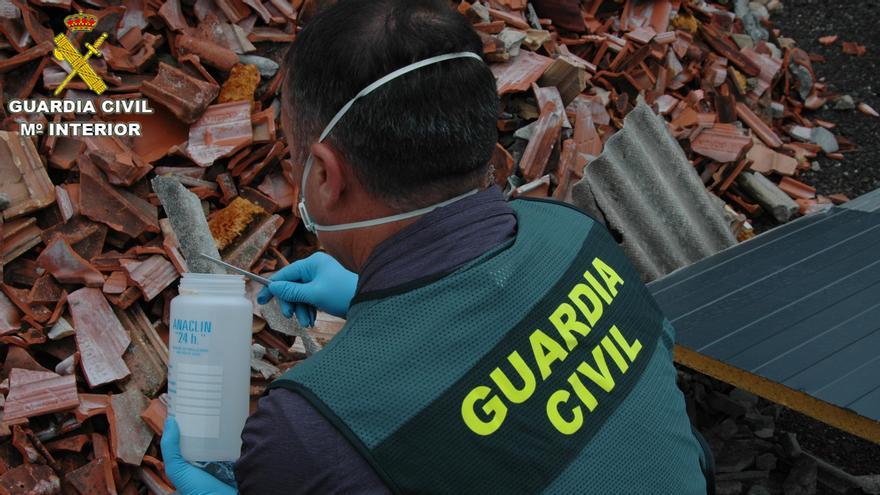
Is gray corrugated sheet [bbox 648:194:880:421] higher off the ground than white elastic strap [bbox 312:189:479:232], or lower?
lower

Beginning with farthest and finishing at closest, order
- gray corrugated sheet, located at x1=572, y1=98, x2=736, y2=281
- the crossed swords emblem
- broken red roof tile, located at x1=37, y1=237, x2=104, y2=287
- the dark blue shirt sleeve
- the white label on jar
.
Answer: gray corrugated sheet, located at x1=572, y1=98, x2=736, y2=281 → the crossed swords emblem → broken red roof tile, located at x1=37, y1=237, x2=104, y2=287 → the white label on jar → the dark blue shirt sleeve

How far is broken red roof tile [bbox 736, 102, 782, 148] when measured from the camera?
5984mm

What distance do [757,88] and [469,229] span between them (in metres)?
5.51

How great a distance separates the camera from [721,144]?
5.30 meters

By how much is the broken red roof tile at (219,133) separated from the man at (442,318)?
75.3 inches

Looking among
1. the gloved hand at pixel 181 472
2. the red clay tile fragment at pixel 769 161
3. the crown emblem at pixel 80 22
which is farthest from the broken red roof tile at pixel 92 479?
the red clay tile fragment at pixel 769 161

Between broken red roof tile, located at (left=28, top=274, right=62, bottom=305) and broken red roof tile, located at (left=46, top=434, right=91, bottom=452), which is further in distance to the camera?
broken red roof tile, located at (left=28, top=274, right=62, bottom=305)

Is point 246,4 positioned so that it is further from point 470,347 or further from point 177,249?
point 470,347

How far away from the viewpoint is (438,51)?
1630mm

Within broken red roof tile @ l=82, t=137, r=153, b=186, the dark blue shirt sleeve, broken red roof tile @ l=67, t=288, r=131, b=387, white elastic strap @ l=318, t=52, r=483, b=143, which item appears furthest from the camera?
broken red roof tile @ l=82, t=137, r=153, b=186

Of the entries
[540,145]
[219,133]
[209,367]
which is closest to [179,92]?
[219,133]

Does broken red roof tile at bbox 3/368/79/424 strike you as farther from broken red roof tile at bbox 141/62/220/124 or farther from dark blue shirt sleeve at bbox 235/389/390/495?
dark blue shirt sleeve at bbox 235/389/390/495

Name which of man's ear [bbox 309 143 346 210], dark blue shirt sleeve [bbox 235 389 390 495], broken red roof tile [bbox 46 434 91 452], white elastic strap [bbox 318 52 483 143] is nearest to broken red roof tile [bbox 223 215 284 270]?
broken red roof tile [bbox 46 434 91 452]

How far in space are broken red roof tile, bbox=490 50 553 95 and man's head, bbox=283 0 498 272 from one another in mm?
2765
